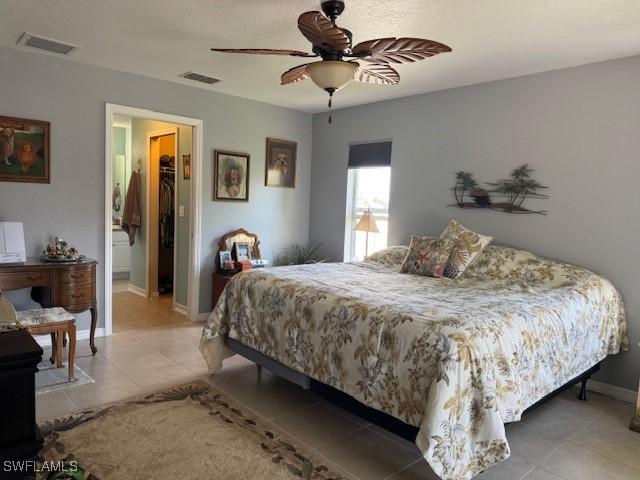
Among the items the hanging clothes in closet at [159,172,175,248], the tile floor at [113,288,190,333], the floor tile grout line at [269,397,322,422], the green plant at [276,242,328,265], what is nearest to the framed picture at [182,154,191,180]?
the hanging clothes in closet at [159,172,175,248]

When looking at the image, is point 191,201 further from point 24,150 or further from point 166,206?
point 24,150

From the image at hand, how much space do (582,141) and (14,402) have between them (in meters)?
3.84

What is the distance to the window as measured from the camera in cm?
502

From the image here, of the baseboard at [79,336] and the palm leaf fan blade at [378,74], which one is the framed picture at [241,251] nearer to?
the baseboard at [79,336]

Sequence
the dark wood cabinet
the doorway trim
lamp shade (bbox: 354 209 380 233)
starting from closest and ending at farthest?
the dark wood cabinet
the doorway trim
lamp shade (bbox: 354 209 380 233)

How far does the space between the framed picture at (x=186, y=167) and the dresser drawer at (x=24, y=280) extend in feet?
6.69

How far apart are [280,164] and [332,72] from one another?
309 cm

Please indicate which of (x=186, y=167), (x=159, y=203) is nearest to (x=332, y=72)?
(x=186, y=167)

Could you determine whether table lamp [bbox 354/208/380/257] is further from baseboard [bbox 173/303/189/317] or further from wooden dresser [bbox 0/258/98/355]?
wooden dresser [bbox 0/258/98/355]

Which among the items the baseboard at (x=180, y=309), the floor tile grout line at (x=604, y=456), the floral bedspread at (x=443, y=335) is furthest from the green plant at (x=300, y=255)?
the floor tile grout line at (x=604, y=456)

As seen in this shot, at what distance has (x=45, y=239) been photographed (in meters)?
3.85

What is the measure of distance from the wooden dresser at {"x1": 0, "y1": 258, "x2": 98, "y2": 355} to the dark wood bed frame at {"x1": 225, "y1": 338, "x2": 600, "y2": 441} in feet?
4.30

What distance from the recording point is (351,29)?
9.58ft

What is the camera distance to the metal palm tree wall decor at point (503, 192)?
12.3 ft
